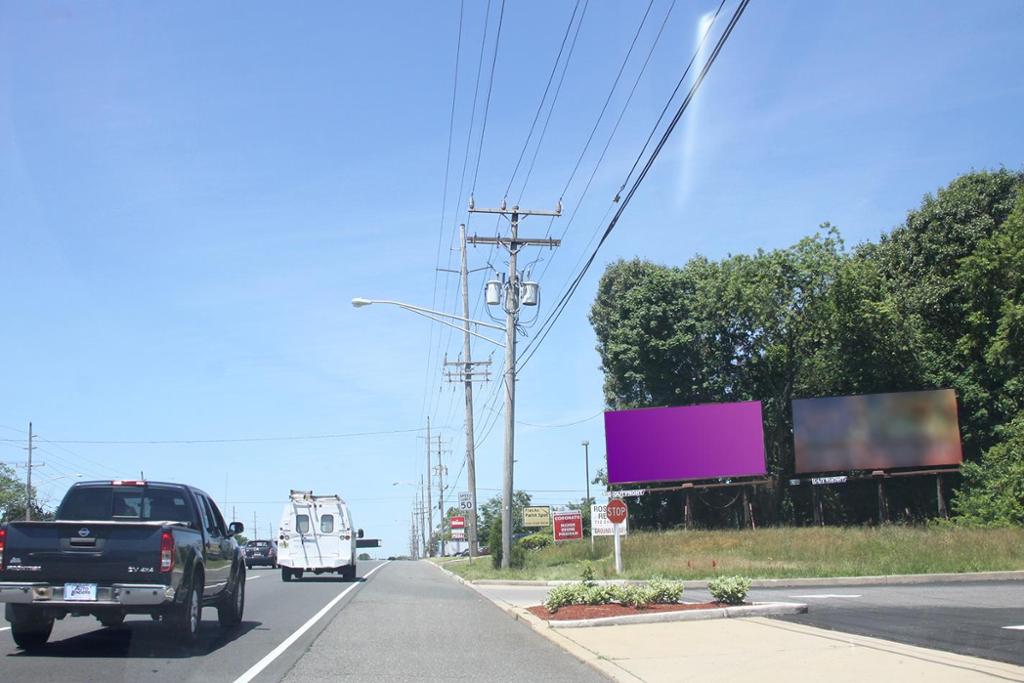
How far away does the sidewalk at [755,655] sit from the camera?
964cm

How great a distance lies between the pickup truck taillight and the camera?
12.1 meters

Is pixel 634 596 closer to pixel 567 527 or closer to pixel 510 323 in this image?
pixel 510 323

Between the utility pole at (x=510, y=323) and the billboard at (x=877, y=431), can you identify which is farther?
the billboard at (x=877, y=431)

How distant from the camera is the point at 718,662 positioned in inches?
424

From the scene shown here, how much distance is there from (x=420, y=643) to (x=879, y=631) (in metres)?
6.25

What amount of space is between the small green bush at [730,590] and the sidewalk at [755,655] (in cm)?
110

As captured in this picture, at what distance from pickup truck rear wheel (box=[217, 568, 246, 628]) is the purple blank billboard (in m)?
32.3

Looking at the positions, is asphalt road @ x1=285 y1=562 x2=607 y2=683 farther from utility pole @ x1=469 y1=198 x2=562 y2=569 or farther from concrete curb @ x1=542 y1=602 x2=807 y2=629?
utility pole @ x1=469 y1=198 x2=562 y2=569

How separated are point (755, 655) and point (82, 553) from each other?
8.00 m

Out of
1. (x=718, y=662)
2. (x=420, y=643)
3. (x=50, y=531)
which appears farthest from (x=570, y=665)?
(x=50, y=531)

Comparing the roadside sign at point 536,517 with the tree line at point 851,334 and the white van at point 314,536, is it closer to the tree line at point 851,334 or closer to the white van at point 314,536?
the tree line at point 851,334

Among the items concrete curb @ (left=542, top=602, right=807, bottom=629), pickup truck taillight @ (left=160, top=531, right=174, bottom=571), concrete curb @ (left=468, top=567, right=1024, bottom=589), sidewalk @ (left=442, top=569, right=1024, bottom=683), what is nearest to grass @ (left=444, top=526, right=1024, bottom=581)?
concrete curb @ (left=468, top=567, right=1024, bottom=589)

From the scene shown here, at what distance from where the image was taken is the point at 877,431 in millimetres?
45594

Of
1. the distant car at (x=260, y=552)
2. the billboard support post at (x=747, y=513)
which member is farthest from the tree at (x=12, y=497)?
the billboard support post at (x=747, y=513)
